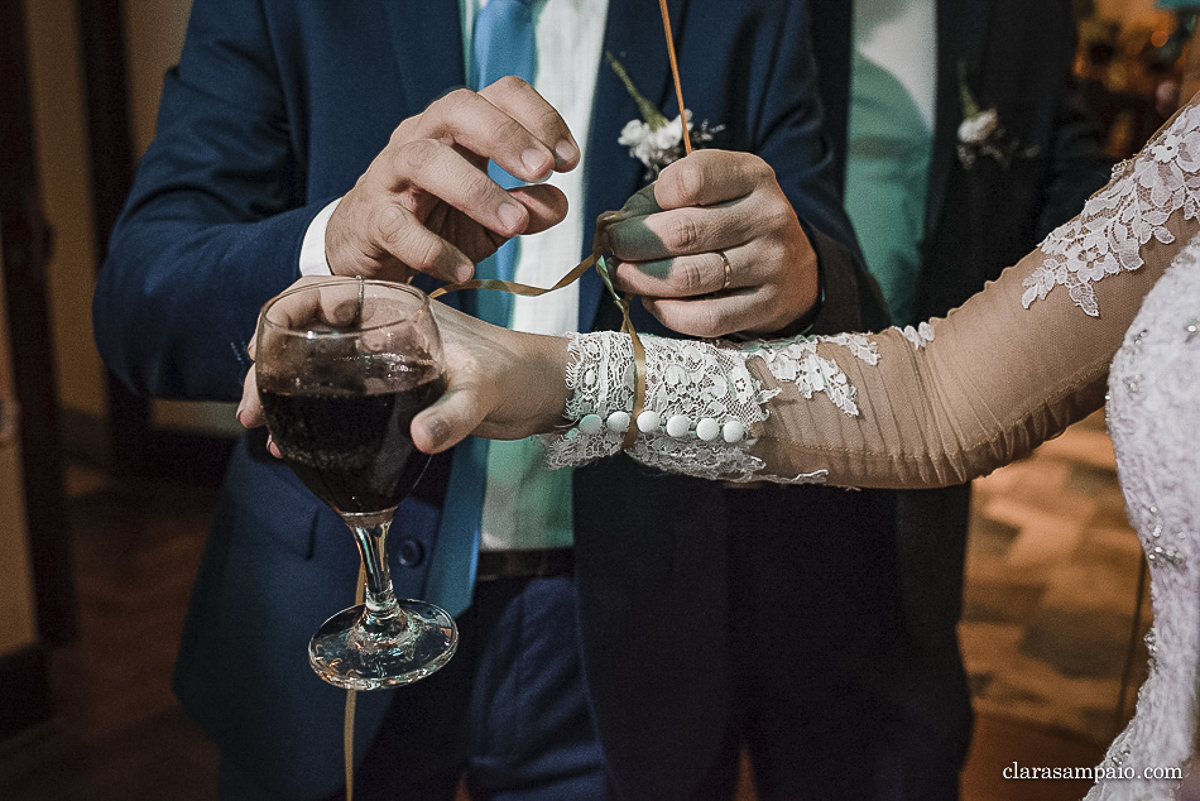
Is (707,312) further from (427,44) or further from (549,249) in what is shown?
(427,44)

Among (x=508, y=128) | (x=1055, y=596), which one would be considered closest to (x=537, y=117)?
(x=508, y=128)

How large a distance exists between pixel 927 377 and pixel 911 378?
19mm

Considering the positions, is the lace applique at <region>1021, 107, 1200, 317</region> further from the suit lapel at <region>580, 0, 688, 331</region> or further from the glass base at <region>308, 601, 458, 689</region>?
the glass base at <region>308, 601, 458, 689</region>

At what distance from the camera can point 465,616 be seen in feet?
4.30

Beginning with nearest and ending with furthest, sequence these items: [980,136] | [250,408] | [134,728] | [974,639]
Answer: [250,408] → [980,136] → [134,728] → [974,639]

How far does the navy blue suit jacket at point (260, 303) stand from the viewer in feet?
3.98

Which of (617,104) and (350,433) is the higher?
(617,104)

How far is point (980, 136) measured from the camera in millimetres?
1864

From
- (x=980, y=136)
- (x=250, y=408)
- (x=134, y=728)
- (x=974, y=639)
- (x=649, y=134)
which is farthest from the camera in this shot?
(x=974, y=639)

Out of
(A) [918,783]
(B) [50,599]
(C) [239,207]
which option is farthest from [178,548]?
(A) [918,783]

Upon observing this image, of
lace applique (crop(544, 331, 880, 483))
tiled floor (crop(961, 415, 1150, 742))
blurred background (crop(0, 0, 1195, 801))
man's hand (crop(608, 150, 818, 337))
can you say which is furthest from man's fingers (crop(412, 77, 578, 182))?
tiled floor (crop(961, 415, 1150, 742))

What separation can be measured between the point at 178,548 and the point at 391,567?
272 centimetres

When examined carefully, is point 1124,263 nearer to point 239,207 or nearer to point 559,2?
point 559,2

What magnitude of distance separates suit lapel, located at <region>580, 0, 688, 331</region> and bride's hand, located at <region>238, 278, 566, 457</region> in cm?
26
